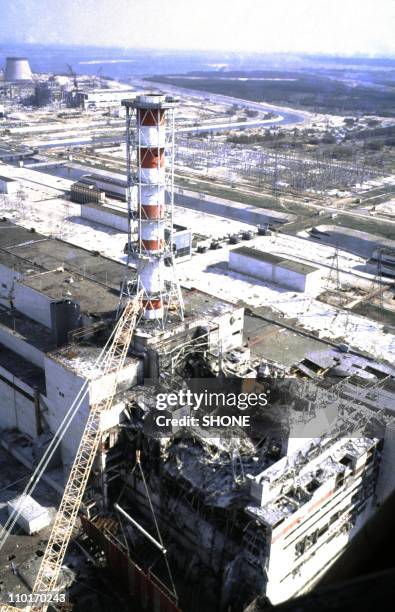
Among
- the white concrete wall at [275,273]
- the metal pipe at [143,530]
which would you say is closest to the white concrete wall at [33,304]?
the metal pipe at [143,530]

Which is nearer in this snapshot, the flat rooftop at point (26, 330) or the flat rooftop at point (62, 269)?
the flat rooftop at point (26, 330)

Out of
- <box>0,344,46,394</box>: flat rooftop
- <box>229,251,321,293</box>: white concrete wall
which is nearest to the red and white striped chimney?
<box>0,344,46,394</box>: flat rooftop

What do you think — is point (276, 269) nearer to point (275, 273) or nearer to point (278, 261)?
point (275, 273)

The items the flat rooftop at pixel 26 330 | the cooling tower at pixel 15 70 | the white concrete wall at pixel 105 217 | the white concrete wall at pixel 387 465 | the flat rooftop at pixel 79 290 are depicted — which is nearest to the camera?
the white concrete wall at pixel 387 465

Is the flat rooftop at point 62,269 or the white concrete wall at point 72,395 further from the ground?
the flat rooftop at point 62,269

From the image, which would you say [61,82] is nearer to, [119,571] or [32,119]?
[32,119]

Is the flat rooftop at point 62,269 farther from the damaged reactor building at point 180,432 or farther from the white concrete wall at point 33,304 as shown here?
the white concrete wall at point 33,304

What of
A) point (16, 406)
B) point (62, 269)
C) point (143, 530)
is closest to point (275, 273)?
point (62, 269)

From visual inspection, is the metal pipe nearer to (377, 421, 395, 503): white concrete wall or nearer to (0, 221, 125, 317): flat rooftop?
(377, 421, 395, 503): white concrete wall
